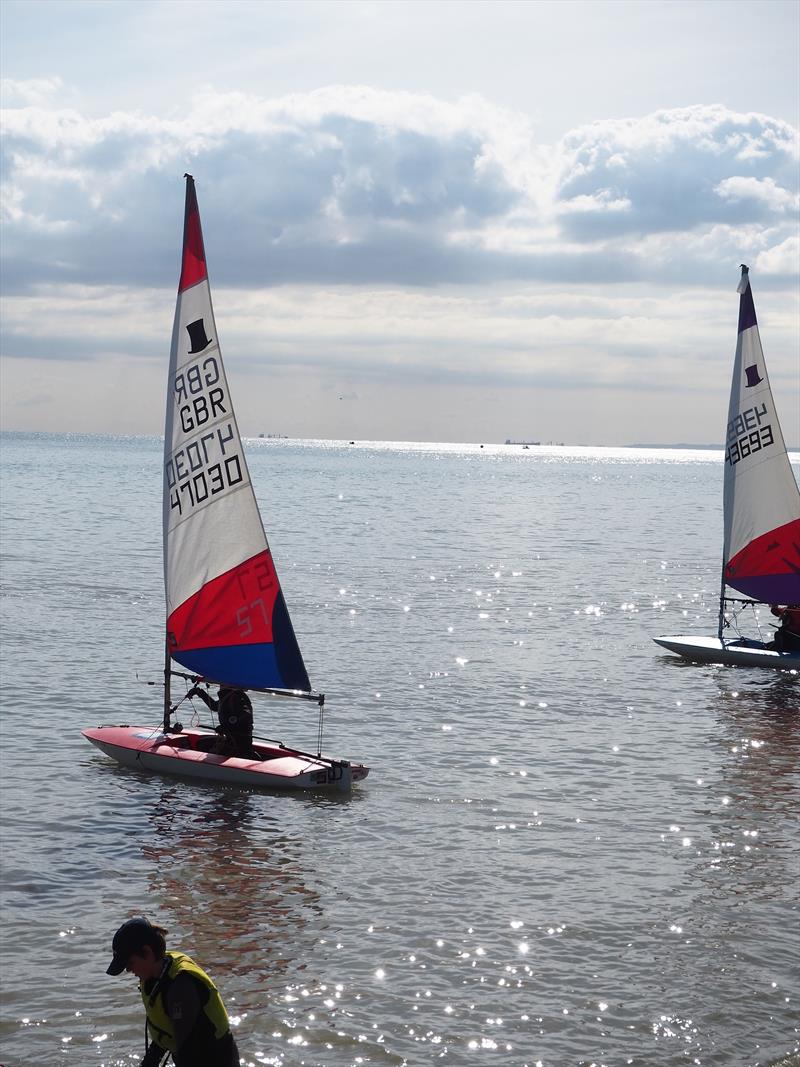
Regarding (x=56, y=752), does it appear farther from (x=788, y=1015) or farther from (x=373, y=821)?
(x=788, y=1015)

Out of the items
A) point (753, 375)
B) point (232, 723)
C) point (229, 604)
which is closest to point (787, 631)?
point (753, 375)

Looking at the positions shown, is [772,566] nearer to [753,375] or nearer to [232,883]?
[753,375]

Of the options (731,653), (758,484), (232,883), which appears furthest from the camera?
(758,484)

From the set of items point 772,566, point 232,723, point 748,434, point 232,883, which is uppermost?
point 748,434

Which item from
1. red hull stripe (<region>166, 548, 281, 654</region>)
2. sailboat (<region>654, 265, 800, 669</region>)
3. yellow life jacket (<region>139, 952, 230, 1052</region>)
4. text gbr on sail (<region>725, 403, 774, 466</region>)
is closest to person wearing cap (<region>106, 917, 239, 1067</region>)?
yellow life jacket (<region>139, 952, 230, 1052</region>)

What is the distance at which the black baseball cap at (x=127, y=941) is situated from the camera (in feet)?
29.1

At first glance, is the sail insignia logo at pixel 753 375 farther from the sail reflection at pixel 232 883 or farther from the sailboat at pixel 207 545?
the sail reflection at pixel 232 883

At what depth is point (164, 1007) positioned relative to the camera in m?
9.30

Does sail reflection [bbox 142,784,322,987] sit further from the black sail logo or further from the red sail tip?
the red sail tip

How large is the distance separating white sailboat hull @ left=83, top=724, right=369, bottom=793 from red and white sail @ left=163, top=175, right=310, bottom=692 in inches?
62.5

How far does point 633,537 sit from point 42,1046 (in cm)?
8364

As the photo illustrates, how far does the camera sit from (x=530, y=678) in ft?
119

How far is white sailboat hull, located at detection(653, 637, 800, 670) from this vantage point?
36.4 m

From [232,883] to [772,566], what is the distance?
2540 centimetres
